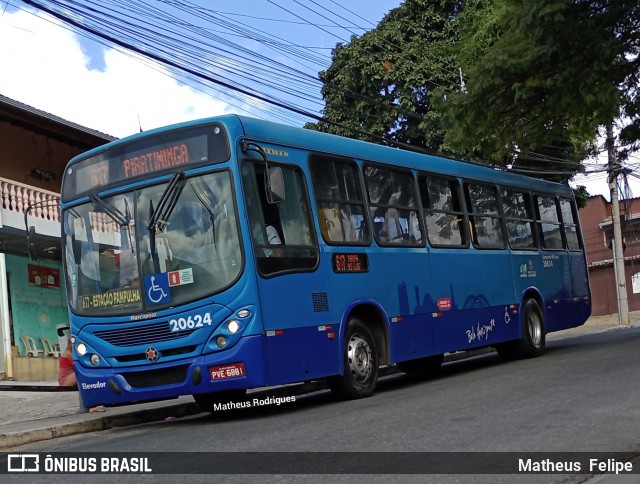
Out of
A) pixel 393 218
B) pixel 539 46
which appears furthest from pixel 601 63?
pixel 393 218

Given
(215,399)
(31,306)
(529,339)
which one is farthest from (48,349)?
(529,339)

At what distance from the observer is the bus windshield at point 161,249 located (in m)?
9.12

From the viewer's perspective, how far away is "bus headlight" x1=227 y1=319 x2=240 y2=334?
29.4 feet

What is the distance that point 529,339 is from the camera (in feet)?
49.9

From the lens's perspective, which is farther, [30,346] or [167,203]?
[30,346]

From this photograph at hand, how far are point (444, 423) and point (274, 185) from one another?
3.09 m

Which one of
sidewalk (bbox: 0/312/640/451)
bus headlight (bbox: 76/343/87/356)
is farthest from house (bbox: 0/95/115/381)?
bus headlight (bbox: 76/343/87/356)

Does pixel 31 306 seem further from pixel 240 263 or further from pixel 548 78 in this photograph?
pixel 240 263

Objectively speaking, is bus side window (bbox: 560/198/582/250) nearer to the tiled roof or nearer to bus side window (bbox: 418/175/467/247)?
bus side window (bbox: 418/175/467/247)

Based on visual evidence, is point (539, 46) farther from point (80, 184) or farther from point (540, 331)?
point (80, 184)

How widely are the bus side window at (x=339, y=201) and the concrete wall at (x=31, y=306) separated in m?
11.4

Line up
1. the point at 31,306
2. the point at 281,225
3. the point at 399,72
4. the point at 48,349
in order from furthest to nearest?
1. the point at 399,72
2. the point at 48,349
3. the point at 31,306
4. the point at 281,225

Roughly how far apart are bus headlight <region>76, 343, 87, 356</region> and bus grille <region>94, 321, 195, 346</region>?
282mm

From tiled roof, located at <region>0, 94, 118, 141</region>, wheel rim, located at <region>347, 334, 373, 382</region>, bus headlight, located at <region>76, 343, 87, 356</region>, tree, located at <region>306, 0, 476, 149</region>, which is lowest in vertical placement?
wheel rim, located at <region>347, 334, 373, 382</region>
